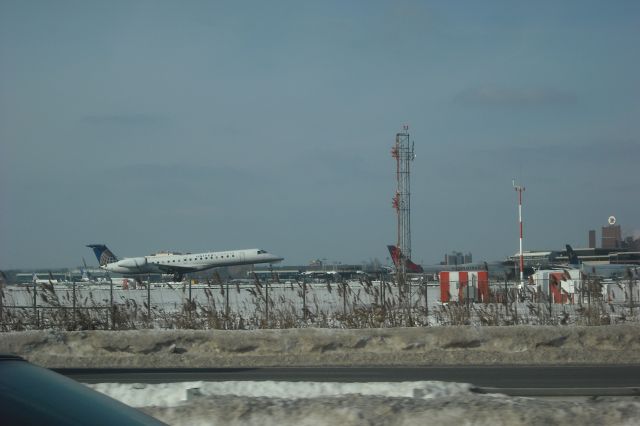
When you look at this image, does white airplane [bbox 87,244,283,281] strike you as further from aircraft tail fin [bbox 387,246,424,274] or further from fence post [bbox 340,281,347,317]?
fence post [bbox 340,281,347,317]

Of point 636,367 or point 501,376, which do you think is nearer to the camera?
point 501,376

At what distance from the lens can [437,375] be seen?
12.9 m

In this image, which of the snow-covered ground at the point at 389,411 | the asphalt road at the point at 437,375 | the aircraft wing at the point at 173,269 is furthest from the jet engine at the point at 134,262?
the snow-covered ground at the point at 389,411

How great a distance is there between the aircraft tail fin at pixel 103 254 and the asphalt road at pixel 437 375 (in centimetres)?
6700

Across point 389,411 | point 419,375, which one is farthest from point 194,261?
point 389,411

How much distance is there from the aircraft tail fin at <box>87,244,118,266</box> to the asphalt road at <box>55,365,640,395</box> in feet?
220

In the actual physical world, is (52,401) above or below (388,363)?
above

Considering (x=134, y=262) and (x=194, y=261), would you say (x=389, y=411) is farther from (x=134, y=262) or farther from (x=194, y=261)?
(x=134, y=262)

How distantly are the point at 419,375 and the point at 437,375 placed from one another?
1.00 feet

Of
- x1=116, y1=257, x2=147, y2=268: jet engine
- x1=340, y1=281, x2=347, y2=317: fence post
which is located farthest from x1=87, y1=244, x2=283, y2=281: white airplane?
x1=340, y1=281, x2=347, y2=317: fence post

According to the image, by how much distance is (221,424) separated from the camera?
21.9ft

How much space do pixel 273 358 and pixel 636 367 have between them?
23.2 ft

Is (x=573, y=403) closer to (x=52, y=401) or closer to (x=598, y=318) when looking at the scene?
(x=52, y=401)

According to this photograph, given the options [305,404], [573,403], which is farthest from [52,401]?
[573,403]
